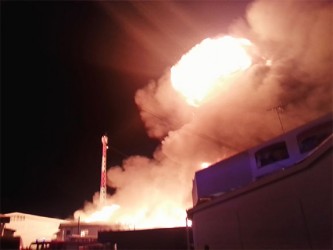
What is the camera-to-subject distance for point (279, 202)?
1273 cm

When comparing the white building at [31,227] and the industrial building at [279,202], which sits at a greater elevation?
the white building at [31,227]

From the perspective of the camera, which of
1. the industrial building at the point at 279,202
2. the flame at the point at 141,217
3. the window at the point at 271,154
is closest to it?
the industrial building at the point at 279,202

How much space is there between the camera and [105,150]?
59.0 meters

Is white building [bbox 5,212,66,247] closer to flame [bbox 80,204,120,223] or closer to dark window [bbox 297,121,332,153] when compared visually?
flame [bbox 80,204,120,223]

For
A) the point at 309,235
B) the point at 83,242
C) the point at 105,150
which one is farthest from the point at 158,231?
the point at 105,150

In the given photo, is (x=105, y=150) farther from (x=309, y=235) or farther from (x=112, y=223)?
(x=309, y=235)

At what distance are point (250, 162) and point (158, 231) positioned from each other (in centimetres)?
1537

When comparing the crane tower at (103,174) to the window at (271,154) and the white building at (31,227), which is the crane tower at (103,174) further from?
the window at (271,154)

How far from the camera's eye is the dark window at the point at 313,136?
18.6 meters

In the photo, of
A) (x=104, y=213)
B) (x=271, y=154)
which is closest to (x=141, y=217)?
(x=104, y=213)

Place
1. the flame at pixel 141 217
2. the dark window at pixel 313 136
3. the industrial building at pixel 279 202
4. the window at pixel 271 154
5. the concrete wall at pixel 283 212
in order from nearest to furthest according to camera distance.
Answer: the concrete wall at pixel 283 212, the industrial building at pixel 279 202, the dark window at pixel 313 136, the window at pixel 271 154, the flame at pixel 141 217

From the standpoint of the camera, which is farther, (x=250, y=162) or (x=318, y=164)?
(x=250, y=162)

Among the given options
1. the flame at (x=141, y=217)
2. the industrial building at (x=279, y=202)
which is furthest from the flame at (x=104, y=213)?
the industrial building at (x=279, y=202)

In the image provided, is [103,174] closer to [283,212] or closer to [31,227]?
[31,227]
